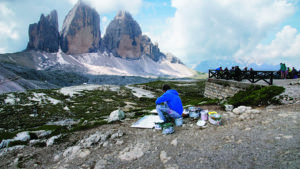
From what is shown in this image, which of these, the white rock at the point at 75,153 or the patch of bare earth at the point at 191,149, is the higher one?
the patch of bare earth at the point at 191,149

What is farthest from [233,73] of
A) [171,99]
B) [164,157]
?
[164,157]

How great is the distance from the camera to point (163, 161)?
16.5 feet

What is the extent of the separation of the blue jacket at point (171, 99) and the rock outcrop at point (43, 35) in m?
224

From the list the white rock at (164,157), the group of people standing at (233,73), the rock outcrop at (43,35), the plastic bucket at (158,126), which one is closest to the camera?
the white rock at (164,157)

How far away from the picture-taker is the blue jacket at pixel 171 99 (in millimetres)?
7471

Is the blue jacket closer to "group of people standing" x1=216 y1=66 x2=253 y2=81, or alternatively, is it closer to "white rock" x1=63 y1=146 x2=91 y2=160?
"white rock" x1=63 y1=146 x2=91 y2=160

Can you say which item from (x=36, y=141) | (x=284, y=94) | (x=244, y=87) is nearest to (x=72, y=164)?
(x=36, y=141)

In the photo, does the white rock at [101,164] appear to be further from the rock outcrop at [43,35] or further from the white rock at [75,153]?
the rock outcrop at [43,35]

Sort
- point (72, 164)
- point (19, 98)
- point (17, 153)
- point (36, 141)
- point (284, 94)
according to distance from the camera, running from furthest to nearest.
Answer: point (19, 98)
point (284, 94)
point (36, 141)
point (17, 153)
point (72, 164)

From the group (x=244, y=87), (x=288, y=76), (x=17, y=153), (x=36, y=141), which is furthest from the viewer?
(x=288, y=76)

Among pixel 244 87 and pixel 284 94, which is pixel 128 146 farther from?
pixel 244 87

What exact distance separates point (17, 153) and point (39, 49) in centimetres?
22033

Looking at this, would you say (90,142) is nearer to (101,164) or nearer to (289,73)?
(101,164)

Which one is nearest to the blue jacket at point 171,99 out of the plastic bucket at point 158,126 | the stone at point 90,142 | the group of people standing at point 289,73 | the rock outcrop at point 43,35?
the plastic bucket at point 158,126
